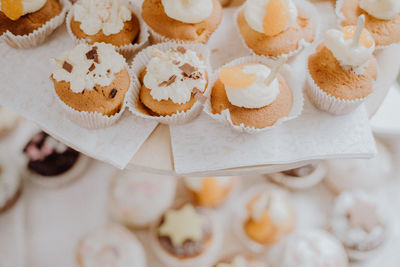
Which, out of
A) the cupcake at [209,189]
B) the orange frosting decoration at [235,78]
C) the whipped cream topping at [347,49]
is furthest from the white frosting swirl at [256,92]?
the cupcake at [209,189]

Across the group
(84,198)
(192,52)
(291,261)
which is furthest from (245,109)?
(84,198)

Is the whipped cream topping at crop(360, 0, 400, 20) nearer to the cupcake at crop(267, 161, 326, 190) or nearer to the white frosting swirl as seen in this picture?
the white frosting swirl

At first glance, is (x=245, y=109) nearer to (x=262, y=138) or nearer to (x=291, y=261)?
(x=262, y=138)

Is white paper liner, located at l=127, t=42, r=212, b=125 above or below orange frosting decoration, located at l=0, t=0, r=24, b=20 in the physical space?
below

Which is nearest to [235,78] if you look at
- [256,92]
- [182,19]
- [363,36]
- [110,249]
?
[256,92]

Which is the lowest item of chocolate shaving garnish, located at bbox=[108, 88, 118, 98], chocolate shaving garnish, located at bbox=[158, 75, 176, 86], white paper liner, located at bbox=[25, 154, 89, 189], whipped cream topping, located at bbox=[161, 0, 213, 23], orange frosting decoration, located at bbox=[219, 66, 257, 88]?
white paper liner, located at bbox=[25, 154, 89, 189]

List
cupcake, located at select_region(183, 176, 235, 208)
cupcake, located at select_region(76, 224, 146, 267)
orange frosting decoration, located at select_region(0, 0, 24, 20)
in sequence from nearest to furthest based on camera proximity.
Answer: orange frosting decoration, located at select_region(0, 0, 24, 20) → cupcake, located at select_region(76, 224, 146, 267) → cupcake, located at select_region(183, 176, 235, 208)

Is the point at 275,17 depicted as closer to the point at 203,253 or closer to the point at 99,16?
the point at 99,16

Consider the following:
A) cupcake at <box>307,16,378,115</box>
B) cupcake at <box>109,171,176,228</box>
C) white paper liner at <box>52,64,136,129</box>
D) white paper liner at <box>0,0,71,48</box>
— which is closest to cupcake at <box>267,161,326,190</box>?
cupcake at <box>109,171,176,228</box>
